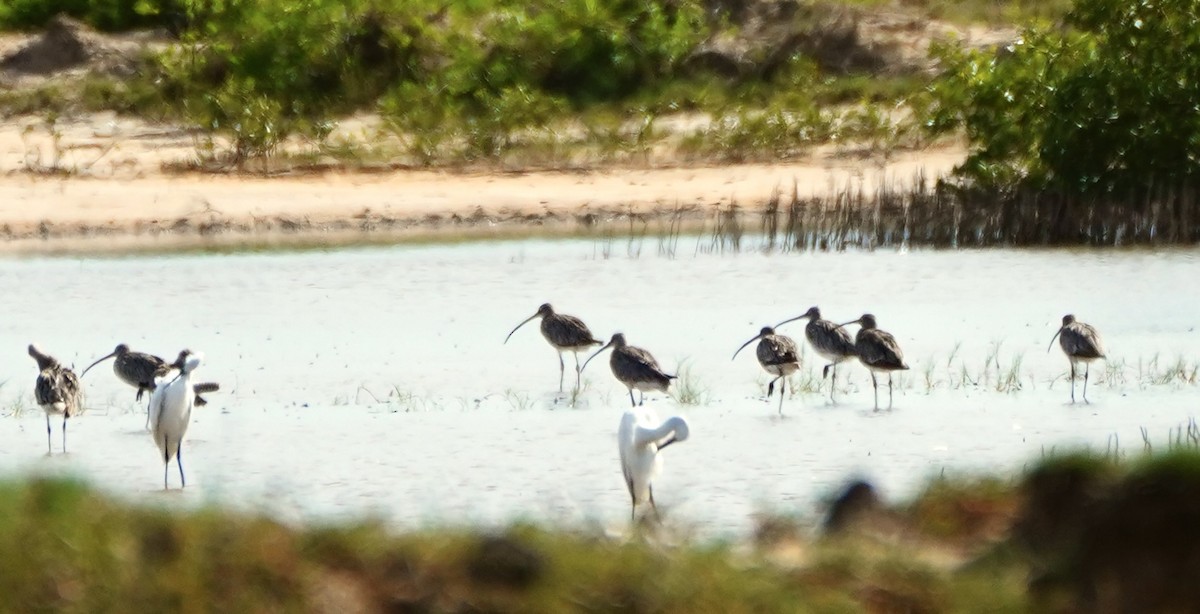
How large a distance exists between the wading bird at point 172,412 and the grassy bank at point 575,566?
240 cm

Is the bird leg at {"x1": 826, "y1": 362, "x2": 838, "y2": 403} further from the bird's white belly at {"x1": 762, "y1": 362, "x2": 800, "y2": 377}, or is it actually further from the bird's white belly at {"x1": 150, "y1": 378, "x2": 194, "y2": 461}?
the bird's white belly at {"x1": 150, "y1": 378, "x2": 194, "y2": 461}

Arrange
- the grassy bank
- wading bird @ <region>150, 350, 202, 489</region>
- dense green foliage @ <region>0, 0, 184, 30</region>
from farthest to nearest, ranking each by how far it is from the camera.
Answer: dense green foliage @ <region>0, 0, 184, 30</region> < wading bird @ <region>150, 350, 202, 489</region> < the grassy bank

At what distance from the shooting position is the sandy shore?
71.1 ft

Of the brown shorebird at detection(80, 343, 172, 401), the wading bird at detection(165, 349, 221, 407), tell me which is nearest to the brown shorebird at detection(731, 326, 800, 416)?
the wading bird at detection(165, 349, 221, 407)

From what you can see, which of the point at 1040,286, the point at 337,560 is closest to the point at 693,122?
the point at 1040,286

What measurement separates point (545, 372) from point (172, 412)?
4.52m

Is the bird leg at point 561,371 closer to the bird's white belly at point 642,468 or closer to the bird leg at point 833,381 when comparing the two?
the bird leg at point 833,381

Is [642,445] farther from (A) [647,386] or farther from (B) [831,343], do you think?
(B) [831,343]

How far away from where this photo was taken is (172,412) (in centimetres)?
947

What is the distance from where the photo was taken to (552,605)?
5863 mm

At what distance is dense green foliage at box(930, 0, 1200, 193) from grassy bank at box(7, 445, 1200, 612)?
1341 centimetres

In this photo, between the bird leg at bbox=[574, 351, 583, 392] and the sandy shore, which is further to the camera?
the sandy shore

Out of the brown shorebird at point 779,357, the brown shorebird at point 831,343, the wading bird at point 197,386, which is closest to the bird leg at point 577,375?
the brown shorebird at point 779,357

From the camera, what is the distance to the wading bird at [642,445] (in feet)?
25.8
